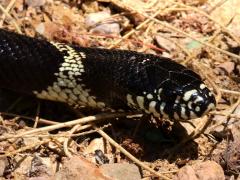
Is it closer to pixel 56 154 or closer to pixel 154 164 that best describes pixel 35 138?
pixel 56 154

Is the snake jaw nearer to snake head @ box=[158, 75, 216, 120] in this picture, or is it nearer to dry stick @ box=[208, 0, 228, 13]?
snake head @ box=[158, 75, 216, 120]

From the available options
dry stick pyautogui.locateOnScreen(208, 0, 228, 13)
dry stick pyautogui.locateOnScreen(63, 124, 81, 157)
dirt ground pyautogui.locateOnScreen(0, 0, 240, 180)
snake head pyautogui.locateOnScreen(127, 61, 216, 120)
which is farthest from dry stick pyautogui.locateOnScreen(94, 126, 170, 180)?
dry stick pyautogui.locateOnScreen(208, 0, 228, 13)

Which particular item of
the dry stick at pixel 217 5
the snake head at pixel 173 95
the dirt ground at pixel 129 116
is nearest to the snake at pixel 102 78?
the snake head at pixel 173 95

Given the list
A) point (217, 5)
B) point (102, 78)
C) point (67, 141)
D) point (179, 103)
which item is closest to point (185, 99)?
point (179, 103)

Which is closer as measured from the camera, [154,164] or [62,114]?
[154,164]

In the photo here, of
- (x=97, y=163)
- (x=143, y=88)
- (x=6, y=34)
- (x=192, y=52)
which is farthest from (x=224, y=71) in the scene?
(x=6, y=34)

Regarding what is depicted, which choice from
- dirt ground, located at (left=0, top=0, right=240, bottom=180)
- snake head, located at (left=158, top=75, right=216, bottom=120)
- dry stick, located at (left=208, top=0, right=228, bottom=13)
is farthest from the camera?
dry stick, located at (left=208, top=0, right=228, bottom=13)
